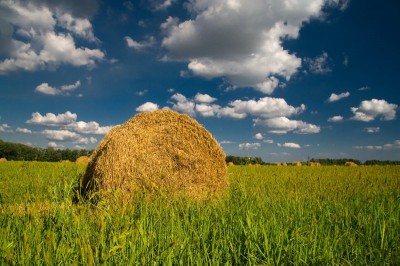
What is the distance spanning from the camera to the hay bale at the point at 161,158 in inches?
280

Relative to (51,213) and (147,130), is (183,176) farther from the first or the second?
(51,213)

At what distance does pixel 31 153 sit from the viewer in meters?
41.8

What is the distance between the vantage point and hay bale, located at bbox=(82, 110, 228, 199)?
7113mm

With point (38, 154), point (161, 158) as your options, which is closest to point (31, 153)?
point (38, 154)

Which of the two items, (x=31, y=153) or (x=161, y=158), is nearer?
(x=161, y=158)

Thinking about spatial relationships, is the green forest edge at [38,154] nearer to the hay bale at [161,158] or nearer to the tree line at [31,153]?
the tree line at [31,153]

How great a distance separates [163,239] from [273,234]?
4.05ft

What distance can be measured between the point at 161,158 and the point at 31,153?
39.8 m

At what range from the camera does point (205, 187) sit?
25.8ft

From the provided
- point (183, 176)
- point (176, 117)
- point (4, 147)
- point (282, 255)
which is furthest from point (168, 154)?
point (4, 147)

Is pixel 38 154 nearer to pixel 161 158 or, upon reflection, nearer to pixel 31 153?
pixel 31 153

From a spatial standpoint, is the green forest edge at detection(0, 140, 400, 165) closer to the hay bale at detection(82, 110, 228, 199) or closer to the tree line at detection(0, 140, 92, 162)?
the tree line at detection(0, 140, 92, 162)

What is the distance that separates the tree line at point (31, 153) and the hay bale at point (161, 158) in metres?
27.0

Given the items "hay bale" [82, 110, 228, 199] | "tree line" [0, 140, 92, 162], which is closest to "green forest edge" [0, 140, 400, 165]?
A: "tree line" [0, 140, 92, 162]
